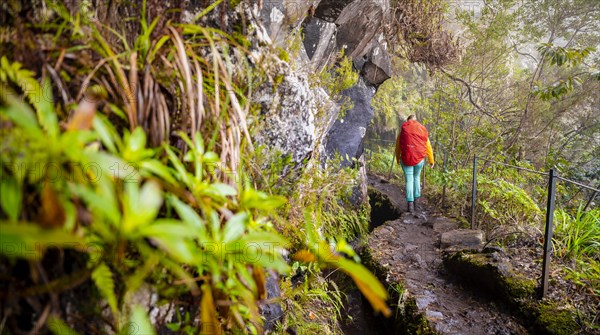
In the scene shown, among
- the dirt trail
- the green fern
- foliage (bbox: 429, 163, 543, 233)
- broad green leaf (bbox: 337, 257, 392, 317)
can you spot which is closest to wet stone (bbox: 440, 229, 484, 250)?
the dirt trail

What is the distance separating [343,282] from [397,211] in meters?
2.80

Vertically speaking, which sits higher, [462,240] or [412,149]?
[412,149]

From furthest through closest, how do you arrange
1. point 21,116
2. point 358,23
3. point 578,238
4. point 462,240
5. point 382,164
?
1. point 382,164
2. point 358,23
3. point 462,240
4. point 578,238
5. point 21,116

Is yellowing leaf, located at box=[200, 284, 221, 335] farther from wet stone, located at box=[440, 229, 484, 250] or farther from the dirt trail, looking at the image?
wet stone, located at box=[440, 229, 484, 250]

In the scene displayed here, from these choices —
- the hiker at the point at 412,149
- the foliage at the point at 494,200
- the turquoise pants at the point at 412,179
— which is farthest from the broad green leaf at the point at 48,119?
the turquoise pants at the point at 412,179

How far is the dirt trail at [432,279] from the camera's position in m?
3.05

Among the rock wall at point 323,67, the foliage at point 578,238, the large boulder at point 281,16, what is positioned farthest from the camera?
the foliage at point 578,238

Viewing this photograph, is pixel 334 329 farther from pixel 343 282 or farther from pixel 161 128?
pixel 161 128

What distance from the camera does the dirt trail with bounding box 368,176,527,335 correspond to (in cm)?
305

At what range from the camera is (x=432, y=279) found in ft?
12.9

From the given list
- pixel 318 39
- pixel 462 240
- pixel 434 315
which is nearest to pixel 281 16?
pixel 318 39

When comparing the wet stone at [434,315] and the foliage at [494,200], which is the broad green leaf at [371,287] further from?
the foliage at [494,200]

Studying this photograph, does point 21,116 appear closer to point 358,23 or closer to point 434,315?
point 434,315

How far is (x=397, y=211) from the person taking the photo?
22.4ft
